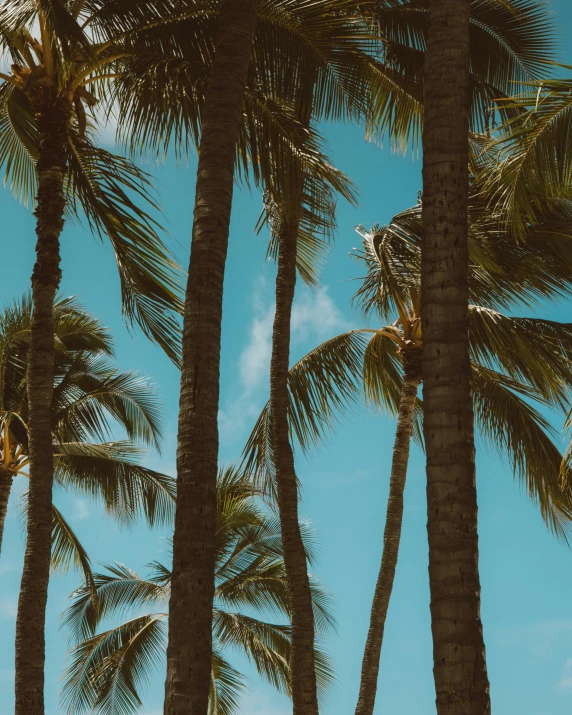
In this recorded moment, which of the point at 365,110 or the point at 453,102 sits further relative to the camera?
the point at 365,110

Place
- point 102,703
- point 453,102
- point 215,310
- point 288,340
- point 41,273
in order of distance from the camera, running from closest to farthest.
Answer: point 453,102 < point 215,310 < point 41,273 < point 288,340 < point 102,703

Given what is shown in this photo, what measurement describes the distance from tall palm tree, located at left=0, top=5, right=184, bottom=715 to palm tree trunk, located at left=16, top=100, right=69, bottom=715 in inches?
0.4

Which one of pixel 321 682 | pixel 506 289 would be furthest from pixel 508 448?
pixel 321 682

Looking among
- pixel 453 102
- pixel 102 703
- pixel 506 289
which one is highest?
pixel 506 289

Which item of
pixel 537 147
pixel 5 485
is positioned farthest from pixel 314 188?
pixel 5 485

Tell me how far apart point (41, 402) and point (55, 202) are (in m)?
2.16

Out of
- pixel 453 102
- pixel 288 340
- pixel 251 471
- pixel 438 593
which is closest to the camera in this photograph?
pixel 438 593

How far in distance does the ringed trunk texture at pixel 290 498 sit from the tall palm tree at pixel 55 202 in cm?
232

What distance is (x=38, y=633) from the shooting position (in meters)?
8.70

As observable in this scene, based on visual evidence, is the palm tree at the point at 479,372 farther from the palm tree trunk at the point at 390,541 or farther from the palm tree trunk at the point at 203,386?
the palm tree trunk at the point at 203,386

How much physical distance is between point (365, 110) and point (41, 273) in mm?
4286

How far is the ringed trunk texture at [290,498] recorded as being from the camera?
10.1 meters

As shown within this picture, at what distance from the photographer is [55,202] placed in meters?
9.91

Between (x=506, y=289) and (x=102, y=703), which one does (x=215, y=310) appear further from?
(x=102, y=703)
